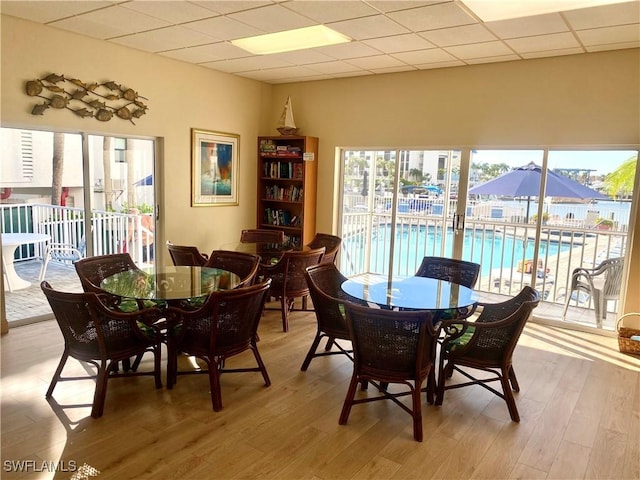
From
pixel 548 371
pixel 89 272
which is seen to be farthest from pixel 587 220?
pixel 89 272

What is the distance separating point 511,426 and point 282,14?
3479mm

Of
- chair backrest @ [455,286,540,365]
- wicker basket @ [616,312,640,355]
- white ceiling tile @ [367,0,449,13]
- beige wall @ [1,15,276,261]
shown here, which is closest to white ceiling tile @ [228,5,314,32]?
white ceiling tile @ [367,0,449,13]

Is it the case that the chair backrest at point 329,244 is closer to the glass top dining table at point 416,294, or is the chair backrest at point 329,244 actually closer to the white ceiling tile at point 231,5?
the glass top dining table at point 416,294

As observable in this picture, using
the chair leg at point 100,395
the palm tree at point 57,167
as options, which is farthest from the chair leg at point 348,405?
the palm tree at point 57,167

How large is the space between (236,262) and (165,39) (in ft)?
7.64

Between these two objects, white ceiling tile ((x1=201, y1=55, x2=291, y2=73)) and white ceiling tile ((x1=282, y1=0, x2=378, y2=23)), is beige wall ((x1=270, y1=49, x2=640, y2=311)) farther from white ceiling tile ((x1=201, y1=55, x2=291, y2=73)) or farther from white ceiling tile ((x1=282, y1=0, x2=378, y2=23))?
white ceiling tile ((x1=282, y1=0, x2=378, y2=23))

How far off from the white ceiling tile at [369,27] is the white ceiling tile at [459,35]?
292 millimetres

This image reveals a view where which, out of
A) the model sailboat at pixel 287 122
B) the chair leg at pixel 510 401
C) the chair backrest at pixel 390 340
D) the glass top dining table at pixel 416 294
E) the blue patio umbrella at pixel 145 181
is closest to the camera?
the chair backrest at pixel 390 340

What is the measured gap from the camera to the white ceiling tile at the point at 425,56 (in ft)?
15.7

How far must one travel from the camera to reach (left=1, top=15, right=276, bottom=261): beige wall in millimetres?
4199

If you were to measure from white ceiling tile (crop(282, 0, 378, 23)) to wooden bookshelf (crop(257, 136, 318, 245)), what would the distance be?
2.61 metres

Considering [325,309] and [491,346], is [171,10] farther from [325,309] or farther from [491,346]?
[491,346]

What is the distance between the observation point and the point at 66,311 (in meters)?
2.89

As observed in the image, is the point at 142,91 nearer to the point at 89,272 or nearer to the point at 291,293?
the point at 89,272
